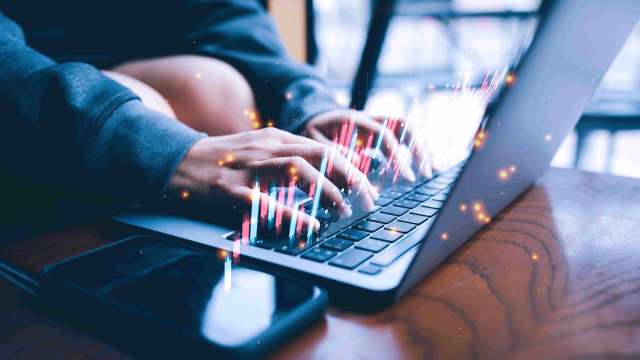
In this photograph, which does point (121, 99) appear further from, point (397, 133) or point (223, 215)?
point (397, 133)

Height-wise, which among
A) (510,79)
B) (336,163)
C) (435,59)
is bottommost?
(435,59)

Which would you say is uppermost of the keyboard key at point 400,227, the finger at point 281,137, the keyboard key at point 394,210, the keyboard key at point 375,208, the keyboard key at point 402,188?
the finger at point 281,137

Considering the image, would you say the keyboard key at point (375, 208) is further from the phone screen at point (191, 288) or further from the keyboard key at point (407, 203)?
the phone screen at point (191, 288)

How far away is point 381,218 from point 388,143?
0.20m

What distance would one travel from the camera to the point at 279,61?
84 cm

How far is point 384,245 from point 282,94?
0.46m

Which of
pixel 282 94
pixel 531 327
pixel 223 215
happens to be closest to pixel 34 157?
pixel 223 215

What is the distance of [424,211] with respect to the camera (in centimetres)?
49

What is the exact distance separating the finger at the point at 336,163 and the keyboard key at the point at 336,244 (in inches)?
3.6

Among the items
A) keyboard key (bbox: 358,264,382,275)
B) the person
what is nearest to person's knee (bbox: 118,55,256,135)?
the person

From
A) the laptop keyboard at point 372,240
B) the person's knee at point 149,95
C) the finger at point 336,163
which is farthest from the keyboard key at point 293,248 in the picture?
the person's knee at point 149,95

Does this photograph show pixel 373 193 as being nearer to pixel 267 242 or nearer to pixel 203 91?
pixel 267 242

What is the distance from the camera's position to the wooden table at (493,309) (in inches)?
11.6

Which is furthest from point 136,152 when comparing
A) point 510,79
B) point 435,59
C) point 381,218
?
point 435,59
